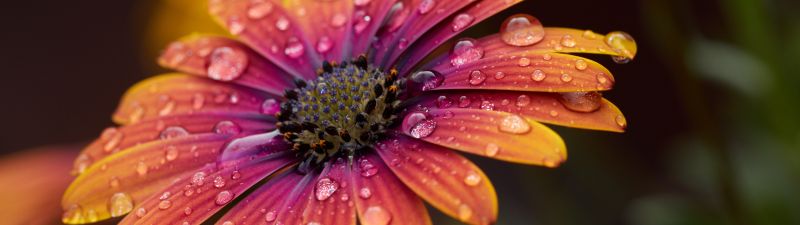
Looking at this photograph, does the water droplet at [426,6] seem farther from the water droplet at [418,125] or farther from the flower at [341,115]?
the water droplet at [418,125]

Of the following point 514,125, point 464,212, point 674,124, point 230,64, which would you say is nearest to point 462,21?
point 514,125

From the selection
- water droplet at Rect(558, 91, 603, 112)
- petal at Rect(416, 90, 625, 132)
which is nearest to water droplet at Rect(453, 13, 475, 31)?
petal at Rect(416, 90, 625, 132)

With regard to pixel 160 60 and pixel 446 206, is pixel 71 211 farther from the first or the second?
pixel 446 206

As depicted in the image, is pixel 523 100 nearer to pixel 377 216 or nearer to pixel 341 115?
pixel 377 216

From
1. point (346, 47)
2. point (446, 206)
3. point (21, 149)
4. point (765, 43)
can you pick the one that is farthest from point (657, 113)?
point (21, 149)

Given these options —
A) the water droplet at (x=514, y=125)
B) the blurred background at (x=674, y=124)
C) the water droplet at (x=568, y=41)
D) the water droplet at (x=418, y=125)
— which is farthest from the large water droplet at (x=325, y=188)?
the blurred background at (x=674, y=124)

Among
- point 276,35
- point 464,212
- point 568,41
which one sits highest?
point 276,35
